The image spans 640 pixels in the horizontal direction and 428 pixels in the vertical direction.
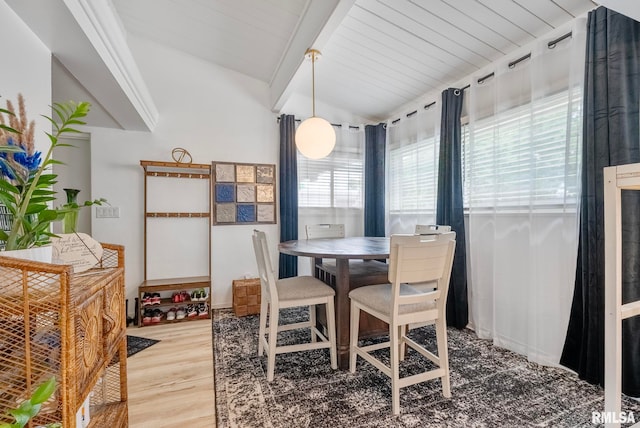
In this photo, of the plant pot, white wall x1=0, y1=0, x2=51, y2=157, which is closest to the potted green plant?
the plant pot

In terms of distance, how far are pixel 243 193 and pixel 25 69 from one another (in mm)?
2224

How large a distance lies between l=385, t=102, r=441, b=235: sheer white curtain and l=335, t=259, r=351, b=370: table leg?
1.54 m

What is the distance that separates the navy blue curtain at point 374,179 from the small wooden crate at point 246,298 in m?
1.62

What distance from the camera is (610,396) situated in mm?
1120

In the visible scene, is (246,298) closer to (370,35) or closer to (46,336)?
(46,336)

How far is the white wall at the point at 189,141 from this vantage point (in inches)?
120

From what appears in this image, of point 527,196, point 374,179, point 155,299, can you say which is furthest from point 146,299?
point 527,196

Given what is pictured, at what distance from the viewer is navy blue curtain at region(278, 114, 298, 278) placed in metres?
3.51

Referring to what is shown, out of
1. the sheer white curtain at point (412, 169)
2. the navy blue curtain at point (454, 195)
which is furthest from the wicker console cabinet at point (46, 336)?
the sheer white curtain at point (412, 169)

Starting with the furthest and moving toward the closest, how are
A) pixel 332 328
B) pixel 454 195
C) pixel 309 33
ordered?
pixel 454 195 → pixel 309 33 → pixel 332 328

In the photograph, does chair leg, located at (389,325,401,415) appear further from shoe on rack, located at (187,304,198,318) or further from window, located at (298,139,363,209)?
window, located at (298,139,363,209)

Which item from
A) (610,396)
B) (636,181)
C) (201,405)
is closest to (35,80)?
(201,405)

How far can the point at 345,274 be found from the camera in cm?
206

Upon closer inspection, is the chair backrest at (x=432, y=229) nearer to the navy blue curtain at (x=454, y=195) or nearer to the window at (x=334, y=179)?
the navy blue curtain at (x=454, y=195)
